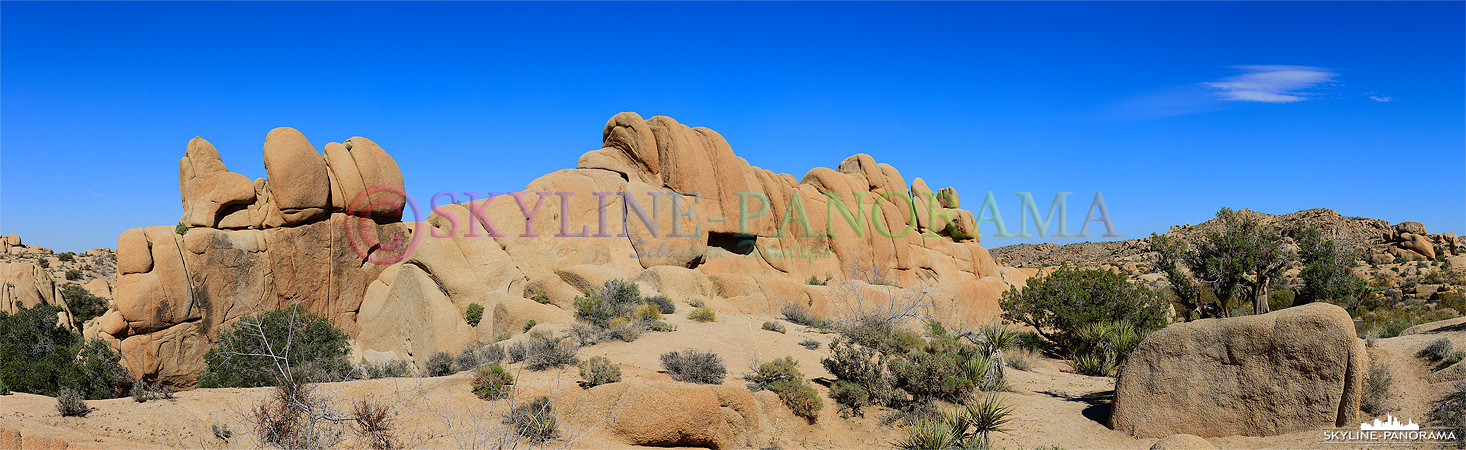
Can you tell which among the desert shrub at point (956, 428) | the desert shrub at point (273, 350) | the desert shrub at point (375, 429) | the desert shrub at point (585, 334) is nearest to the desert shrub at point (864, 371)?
the desert shrub at point (956, 428)

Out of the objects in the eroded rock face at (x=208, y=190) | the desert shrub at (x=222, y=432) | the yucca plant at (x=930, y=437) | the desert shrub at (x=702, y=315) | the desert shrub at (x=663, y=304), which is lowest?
the yucca plant at (x=930, y=437)

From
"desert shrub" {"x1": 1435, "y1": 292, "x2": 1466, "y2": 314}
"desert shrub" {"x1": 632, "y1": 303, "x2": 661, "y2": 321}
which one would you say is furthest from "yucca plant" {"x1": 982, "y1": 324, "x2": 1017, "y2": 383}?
"desert shrub" {"x1": 1435, "y1": 292, "x2": 1466, "y2": 314}

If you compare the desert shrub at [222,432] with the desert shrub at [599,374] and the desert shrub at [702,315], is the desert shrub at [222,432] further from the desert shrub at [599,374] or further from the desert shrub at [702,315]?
the desert shrub at [702,315]

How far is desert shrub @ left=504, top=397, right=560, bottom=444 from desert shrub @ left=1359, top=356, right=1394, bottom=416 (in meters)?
11.9

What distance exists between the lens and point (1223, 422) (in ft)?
37.7

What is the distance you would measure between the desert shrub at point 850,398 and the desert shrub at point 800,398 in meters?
0.44

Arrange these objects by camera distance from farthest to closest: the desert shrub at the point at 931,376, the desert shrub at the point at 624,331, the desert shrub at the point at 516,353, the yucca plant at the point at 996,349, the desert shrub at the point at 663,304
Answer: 1. the desert shrub at the point at 663,304
2. the desert shrub at the point at 624,331
3. the yucca plant at the point at 996,349
4. the desert shrub at the point at 516,353
5. the desert shrub at the point at 931,376

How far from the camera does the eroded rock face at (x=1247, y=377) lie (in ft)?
35.0

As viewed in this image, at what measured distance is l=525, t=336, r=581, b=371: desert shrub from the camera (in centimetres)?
1463

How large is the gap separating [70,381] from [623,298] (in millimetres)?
12489

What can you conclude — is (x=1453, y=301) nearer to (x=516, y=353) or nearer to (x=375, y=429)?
(x=516, y=353)

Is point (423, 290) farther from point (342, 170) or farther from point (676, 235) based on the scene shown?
point (676, 235)

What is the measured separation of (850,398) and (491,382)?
6806 millimetres

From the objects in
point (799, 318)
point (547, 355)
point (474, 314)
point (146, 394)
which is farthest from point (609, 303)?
point (146, 394)
